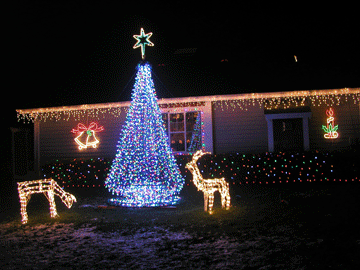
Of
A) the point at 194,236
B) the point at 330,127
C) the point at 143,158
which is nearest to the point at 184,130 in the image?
the point at 143,158

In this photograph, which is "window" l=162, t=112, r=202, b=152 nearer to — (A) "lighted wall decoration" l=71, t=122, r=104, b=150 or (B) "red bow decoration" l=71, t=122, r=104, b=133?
(B) "red bow decoration" l=71, t=122, r=104, b=133

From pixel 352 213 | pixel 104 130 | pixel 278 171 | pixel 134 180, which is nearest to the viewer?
pixel 352 213

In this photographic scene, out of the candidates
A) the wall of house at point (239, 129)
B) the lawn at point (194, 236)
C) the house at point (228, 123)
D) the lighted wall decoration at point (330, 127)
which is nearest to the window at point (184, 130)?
the house at point (228, 123)

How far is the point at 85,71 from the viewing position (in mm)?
16875

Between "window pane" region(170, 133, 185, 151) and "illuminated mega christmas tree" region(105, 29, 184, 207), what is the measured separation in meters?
3.90

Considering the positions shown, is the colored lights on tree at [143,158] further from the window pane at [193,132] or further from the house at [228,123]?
the window pane at [193,132]

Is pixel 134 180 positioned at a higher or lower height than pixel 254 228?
higher

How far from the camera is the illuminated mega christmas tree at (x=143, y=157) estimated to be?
817 centimetres

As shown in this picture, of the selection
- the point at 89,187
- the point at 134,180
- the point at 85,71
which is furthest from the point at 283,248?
the point at 85,71

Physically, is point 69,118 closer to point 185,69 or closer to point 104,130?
point 104,130

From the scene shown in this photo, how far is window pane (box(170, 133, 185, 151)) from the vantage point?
12445 millimetres

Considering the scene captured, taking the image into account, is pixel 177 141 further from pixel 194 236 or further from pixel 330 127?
pixel 194 236

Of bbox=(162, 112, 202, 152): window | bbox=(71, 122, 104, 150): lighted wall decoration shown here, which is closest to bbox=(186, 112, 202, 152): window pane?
bbox=(162, 112, 202, 152): window

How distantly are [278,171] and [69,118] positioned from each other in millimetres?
9161
